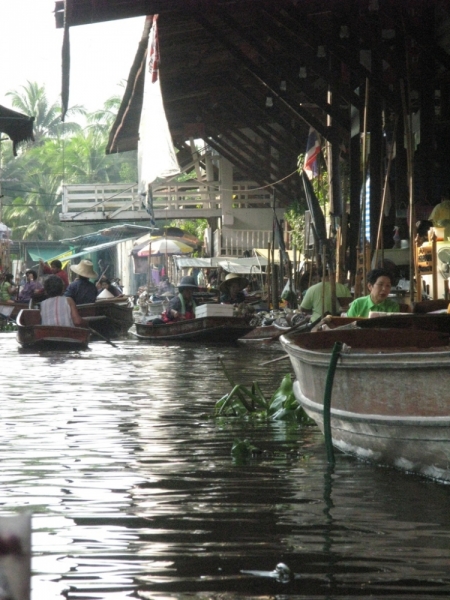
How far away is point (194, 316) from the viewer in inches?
809

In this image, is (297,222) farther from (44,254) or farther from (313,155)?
(44,254)

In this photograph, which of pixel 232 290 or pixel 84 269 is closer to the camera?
pixel 84 269

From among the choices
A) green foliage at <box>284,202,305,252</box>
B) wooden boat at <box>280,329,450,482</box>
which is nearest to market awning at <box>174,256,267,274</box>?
green foliage at <box>284,202,305,252</box>

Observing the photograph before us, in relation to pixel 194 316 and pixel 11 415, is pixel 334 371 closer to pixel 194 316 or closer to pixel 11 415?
pixel 11 415

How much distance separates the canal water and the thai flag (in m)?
10.7

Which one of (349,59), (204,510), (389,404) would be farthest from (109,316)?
(204,510)

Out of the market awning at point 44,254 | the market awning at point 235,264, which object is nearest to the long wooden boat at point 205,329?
the market awning at point 235,264

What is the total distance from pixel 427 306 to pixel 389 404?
3.77 m

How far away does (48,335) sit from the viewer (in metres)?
16.6

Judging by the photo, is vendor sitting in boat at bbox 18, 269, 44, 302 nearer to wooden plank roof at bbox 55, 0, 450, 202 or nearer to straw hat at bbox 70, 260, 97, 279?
straw hat at bbox 70, 260, 97, 279

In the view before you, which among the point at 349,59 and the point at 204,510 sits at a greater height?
the point at 349,59

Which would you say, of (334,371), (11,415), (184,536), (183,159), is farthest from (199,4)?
(183,159)

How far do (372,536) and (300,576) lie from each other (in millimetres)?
696

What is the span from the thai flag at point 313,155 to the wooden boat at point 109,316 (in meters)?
4.30
